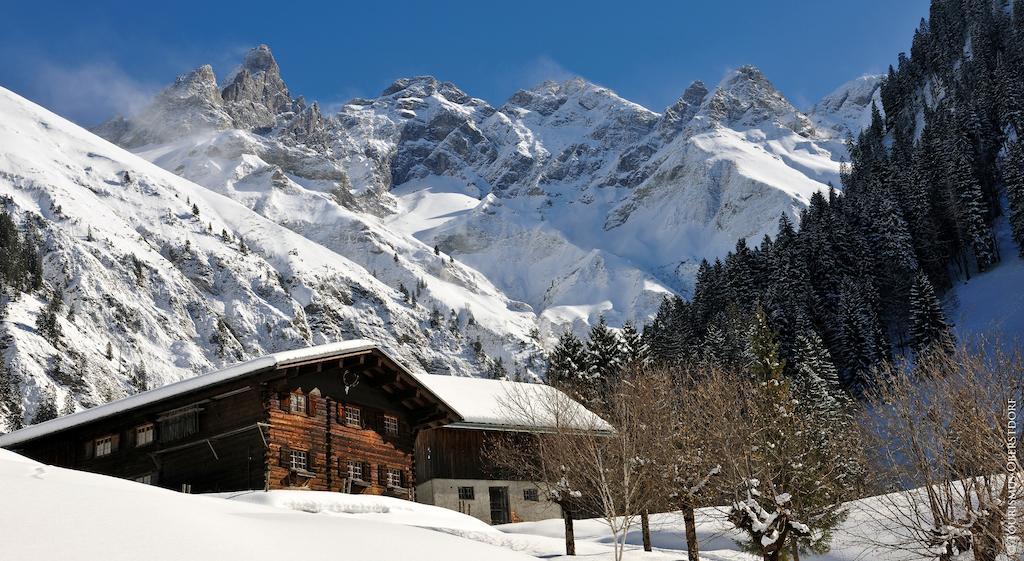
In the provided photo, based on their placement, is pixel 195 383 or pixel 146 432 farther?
pixel 146 432

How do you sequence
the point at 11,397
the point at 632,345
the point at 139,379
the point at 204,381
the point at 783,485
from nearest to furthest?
the point at 783,485 → the point at 204,381 → the point at 632,345 → the point at 11,397 → the point at 139,379

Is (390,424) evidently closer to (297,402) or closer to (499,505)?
(297,402)

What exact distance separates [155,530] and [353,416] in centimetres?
2586

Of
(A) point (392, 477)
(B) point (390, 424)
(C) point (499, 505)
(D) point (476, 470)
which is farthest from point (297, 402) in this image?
(C) point (499, 505)

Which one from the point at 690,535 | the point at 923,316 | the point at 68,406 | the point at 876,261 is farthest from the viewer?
the point at 68,406

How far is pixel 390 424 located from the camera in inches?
1639

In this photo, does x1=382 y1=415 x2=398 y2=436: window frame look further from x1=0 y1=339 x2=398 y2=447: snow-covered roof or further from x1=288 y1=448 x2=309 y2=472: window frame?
x1=288 y1=448 x2=309 y2=472: window frame

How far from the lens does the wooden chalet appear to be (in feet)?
112

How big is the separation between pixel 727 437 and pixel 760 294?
64.8 metres

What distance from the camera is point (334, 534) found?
659 inches

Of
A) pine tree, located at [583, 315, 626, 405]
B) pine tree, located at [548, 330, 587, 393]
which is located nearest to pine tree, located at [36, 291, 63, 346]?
pine tree, located at [548, 330, 587, 393]

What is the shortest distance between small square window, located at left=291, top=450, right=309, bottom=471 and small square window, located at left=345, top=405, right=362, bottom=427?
307 centimetres

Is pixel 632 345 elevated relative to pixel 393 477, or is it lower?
elevated

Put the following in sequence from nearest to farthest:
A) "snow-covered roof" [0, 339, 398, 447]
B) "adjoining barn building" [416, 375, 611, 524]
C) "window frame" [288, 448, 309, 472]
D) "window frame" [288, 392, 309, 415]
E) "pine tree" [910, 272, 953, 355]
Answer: "snow-covered roof" [0, 339, 398, 447]
"window frame" [288, 448, 309, 472]
"window frame" [288, 392, 309, 415]
"adjoining barn building" [416, 375, 611, 524]
"pine tree" [910, 272, 953, 355]
